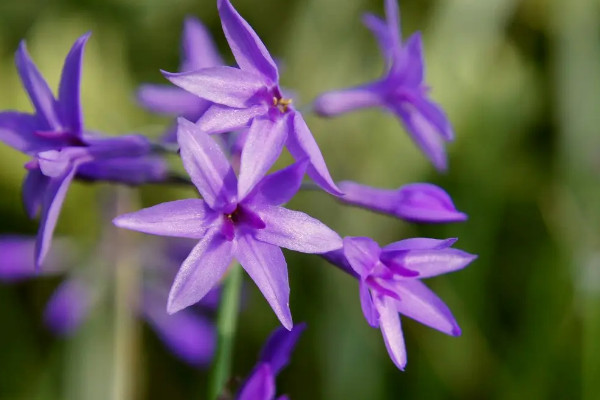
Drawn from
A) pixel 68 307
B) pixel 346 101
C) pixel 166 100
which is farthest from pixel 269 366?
pixel 68 307

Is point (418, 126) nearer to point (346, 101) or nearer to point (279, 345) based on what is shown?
point (346, 101)

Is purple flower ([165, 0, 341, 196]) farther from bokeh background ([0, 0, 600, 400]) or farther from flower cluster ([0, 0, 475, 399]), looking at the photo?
bokeh background ([0, 0, 600, 400])

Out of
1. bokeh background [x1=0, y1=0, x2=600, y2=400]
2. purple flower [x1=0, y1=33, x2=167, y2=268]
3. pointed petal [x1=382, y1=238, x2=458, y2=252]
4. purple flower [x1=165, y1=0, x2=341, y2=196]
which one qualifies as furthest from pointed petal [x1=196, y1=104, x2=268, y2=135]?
bokeh background [x1=0, y1=0, x2=600, y2=400]

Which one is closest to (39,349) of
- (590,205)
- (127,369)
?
(127,369)

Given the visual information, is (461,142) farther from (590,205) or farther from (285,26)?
(285,26)

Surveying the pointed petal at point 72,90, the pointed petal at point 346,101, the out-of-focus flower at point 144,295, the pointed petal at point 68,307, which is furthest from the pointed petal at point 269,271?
the pointed petal at point 68,307
